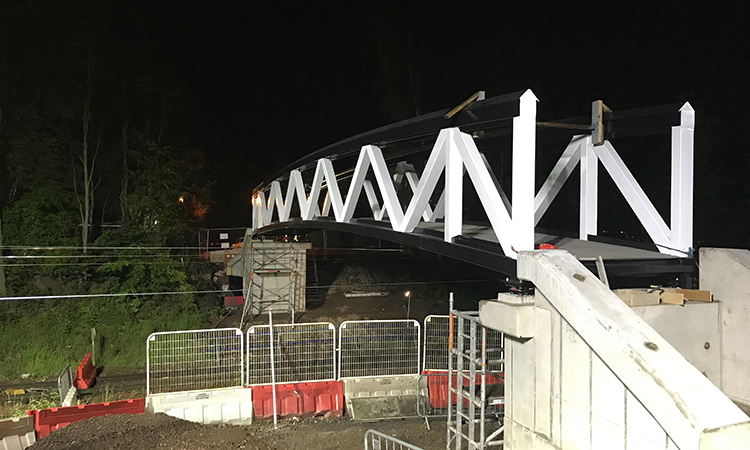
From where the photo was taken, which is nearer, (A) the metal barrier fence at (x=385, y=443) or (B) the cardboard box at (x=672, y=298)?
(B) the cardboard box at (x=672, y=298)

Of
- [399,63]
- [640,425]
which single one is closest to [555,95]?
[399,63]

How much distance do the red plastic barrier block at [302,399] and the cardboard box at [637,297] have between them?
8.42 metres

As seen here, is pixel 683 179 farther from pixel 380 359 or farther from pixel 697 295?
pixel 380 359

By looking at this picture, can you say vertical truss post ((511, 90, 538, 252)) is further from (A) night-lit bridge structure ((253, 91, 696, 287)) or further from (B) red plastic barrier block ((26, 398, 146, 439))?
(B) red plastic barrier block ((26, 398, 146, 439))

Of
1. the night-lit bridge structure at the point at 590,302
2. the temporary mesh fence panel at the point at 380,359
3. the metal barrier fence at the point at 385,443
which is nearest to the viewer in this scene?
the night-lit bridge structure at the point at 590,302

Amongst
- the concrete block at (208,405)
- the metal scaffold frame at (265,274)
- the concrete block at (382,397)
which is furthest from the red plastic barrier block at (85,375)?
the concrete block at (382,397)

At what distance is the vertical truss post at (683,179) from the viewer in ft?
16.5

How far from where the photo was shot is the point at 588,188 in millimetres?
6457

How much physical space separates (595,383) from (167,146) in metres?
26.2

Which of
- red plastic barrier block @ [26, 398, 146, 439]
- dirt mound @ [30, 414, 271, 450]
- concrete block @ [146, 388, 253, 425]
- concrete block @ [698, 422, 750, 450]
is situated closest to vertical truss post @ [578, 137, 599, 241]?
concrete block @ [698, 422, 750, 450]

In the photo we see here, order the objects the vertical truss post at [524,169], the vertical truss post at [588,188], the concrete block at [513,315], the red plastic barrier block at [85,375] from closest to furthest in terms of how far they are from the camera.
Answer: the concrete block at [513,315]
the vertical truss post at [524,169]
the vertical truss post at [588,188]
the red plastic barrier block at [85,375]

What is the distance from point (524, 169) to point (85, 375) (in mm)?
14215

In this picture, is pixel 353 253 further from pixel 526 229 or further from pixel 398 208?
pixel 526 229

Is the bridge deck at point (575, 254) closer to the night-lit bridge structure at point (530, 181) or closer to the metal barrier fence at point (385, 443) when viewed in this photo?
the night-lit bridge structure at point (530, 181)
